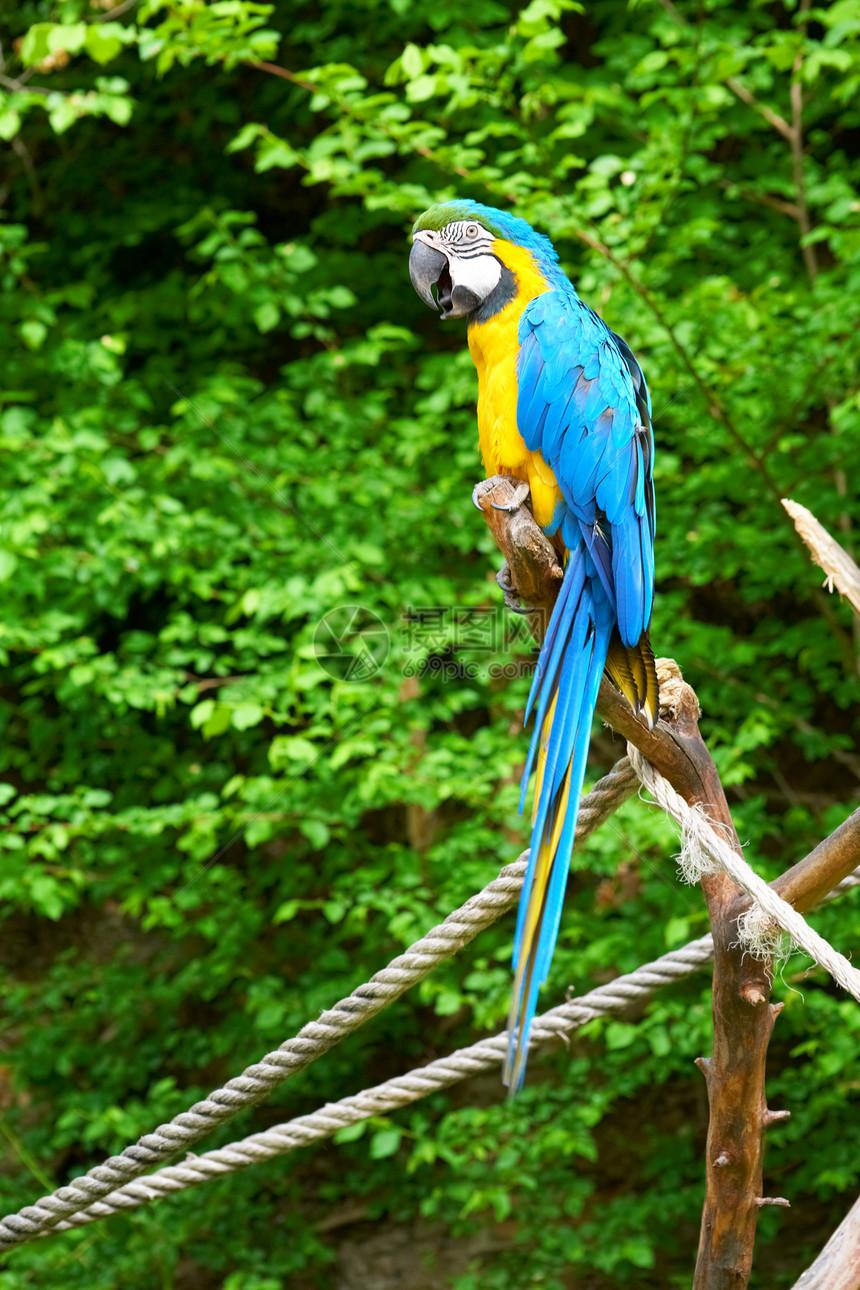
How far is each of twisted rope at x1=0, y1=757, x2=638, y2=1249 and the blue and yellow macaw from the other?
120 mm

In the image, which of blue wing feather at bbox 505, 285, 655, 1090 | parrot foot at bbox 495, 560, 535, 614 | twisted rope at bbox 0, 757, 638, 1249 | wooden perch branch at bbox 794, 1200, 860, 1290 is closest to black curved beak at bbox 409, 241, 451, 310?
blue wing feather at bbox 505, 285, 655, 1090

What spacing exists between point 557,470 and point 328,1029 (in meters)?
0.87

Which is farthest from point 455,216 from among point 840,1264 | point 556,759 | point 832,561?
point 840,1264

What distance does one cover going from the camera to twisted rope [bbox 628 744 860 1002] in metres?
1.21

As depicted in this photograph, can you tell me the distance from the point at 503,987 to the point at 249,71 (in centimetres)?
342

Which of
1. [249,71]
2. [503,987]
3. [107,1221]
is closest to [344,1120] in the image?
[503,987]

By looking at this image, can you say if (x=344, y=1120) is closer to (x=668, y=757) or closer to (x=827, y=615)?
(x=668, y=757)

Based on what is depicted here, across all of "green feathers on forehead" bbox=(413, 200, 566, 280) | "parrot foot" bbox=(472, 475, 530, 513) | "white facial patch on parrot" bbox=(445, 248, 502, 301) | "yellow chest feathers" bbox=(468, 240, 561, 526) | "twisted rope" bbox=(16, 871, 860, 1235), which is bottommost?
"twisted rope" bbox=(16, 871, 860, 1235)

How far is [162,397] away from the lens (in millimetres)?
3525

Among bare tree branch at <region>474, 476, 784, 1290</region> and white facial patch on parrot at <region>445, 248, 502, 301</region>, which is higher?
white facial patch on parrot at <region>445, 248, 502, 301</region>

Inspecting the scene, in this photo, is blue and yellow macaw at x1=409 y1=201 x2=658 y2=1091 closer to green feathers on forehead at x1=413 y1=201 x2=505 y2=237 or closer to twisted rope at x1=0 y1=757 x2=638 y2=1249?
green feathers on forehead at x1=413 y1=201 x2=505 y2=237

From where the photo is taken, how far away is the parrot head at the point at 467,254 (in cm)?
171

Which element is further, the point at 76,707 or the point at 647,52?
the point at 76,707

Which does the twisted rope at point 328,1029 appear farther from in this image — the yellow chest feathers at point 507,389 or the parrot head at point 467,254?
the parrot head at point 467,254
